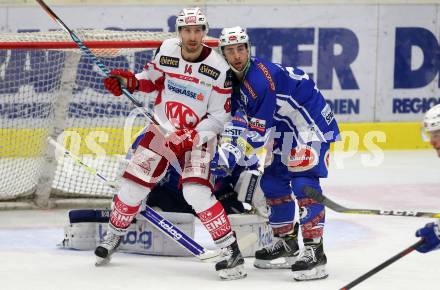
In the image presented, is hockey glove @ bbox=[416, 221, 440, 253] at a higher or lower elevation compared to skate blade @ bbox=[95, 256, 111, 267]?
higher

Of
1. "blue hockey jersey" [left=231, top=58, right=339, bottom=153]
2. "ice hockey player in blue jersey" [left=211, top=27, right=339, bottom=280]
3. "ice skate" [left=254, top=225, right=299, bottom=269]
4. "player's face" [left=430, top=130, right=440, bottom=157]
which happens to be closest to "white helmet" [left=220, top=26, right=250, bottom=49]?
"ice hockey player in blue jersey" [left=211, top=27, right=339, bottom=280]

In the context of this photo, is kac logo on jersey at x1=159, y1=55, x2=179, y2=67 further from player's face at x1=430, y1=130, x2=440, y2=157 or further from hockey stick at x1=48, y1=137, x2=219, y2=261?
player's face at x1=430, y1=130, x2=440, y2=157

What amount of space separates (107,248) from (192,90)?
0.86m

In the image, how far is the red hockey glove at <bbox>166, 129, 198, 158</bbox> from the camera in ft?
19.0

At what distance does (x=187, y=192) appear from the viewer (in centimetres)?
571

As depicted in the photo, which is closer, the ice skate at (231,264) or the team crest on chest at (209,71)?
the ice skate at (231,264)

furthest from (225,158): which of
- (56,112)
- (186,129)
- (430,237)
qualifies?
(56,112)

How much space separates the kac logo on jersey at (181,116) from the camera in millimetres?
5887

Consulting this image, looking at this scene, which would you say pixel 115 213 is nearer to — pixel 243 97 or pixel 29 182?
pixel 243 97

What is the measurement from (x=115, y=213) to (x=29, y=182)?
1902 mm

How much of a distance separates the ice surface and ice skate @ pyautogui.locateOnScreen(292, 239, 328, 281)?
0.14 feet

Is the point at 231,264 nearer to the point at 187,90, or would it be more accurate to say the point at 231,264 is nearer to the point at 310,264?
the point at 310,264

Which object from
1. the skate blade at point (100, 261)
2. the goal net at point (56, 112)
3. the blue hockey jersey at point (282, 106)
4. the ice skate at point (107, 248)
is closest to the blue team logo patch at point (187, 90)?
the blue hockey jersey at point (282, 106)

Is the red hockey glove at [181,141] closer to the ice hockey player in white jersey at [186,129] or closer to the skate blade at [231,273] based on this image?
the ice hockey player in white jersey at [186,129]
